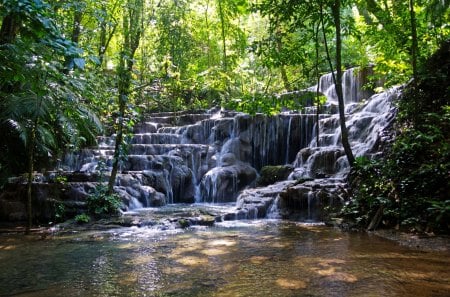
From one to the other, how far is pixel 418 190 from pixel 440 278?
9.93ft

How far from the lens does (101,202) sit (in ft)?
29.6

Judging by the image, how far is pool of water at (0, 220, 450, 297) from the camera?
11.1 ft

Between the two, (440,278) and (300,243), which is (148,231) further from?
(440,278)

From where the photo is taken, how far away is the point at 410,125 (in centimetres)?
795

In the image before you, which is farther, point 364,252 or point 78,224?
point 78,224

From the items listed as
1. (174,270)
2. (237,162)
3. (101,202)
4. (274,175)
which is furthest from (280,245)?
(237,162)

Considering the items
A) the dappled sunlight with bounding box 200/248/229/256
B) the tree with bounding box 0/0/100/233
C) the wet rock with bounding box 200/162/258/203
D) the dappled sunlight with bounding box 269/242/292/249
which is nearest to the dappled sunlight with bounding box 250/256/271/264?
the dappled sunlight with bounding box 200/248/229/256

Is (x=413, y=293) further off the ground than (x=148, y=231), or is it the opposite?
(x=413, y=293)

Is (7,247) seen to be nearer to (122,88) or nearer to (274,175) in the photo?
(122,88)

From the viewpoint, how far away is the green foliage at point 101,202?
8.84 meters

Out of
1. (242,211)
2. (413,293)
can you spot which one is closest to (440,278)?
(413,293)

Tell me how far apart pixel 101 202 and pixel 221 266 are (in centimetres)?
560

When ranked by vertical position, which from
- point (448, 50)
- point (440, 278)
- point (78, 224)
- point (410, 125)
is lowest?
point (78, 224)

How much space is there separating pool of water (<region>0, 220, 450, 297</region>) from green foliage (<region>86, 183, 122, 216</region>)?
2244mm
